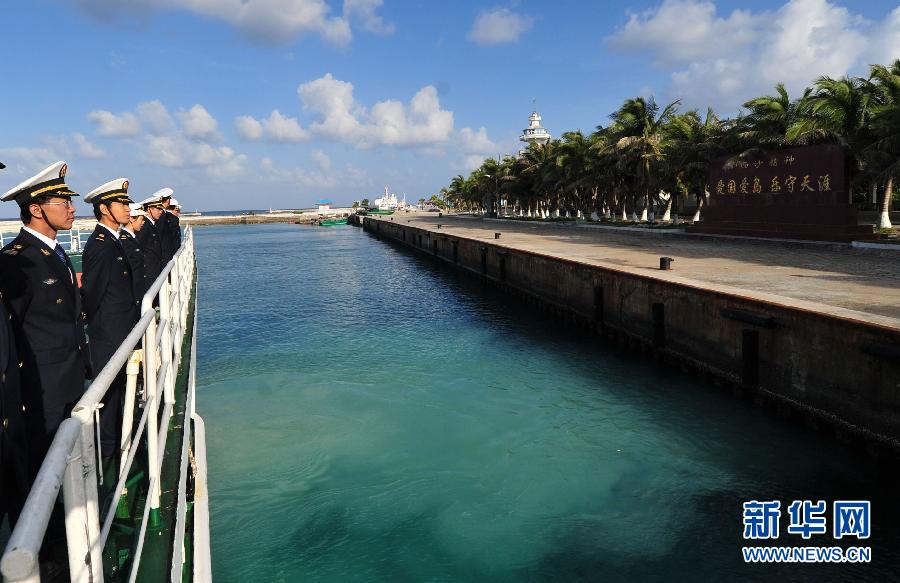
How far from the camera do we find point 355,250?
52.9 m

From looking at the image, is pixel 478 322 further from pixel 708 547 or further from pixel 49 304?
pixel 49 304

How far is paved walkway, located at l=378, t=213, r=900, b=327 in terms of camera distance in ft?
38.0

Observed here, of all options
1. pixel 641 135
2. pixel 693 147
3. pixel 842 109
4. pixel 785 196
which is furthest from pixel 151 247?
pixel 641 135

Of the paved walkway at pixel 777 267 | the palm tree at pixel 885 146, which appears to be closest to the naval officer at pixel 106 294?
the paved walkway at pixel 777 267

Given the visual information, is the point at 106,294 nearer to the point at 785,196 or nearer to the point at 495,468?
the point at 495,468

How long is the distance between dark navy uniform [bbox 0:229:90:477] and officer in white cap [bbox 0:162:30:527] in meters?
0.49

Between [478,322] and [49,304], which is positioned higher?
[49,304]

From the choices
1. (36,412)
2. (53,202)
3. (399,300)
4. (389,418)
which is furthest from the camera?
(399,300)

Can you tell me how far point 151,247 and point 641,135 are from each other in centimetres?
3458

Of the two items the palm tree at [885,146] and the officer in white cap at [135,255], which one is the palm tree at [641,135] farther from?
the officer in white cap at [135,255]

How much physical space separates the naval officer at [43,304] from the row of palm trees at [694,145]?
23237mm

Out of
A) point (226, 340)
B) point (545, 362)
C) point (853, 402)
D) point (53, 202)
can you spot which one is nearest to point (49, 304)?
point (53, 202)

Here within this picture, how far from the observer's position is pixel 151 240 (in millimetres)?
9492

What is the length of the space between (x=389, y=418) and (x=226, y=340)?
28.2 ft
